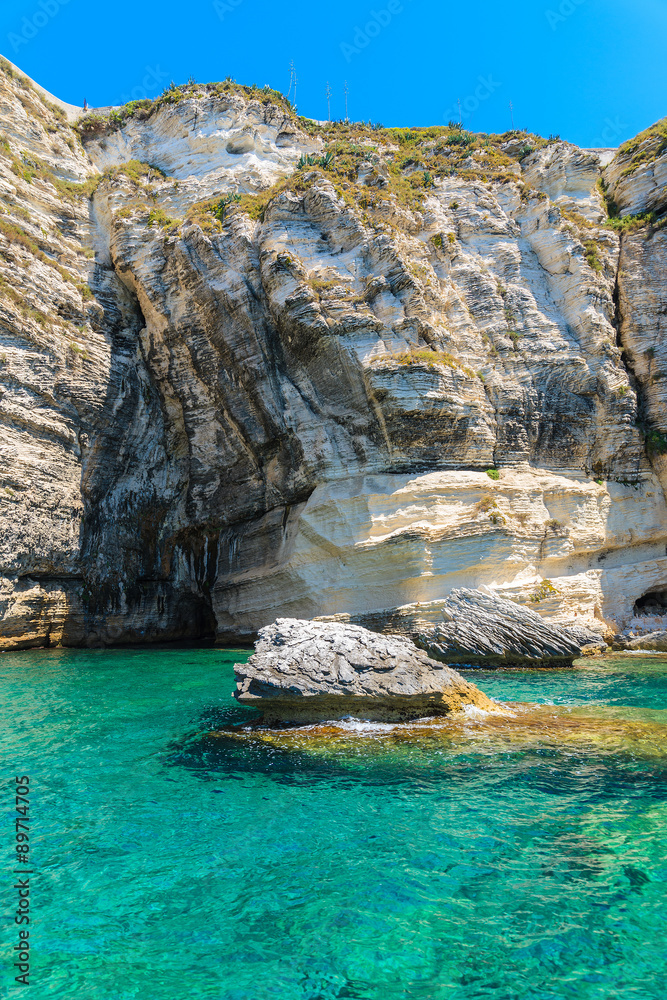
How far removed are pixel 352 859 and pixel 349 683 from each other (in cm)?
434

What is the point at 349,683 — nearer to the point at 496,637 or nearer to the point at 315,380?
the point at 496,637

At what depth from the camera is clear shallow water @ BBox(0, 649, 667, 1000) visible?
3.76 meters

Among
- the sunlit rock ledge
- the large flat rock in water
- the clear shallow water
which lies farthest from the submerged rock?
the clear shallow water

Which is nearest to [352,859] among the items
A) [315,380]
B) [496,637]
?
[496,637]

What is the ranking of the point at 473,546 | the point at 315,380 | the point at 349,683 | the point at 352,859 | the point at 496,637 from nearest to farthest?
the point at 352,859
the point at 349,683
the point at 496,637
the point at 473,546
the point at 315,380

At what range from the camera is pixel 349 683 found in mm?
9531

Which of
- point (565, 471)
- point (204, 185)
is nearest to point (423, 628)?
point (565, 471)

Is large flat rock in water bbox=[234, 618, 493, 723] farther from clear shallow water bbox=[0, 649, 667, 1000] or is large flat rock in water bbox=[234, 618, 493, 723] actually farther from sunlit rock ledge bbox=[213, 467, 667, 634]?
sunlit rock ledge bbox=[213, 467, 667, 634]

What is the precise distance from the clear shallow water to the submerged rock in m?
5.58

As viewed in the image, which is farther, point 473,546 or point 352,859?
point 473,546

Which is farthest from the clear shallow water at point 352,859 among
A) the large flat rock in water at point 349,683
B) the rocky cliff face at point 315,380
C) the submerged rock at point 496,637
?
the rocky cliff face at point 315,380

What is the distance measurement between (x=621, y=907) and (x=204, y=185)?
1112 inches

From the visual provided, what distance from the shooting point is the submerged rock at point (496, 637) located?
607 inches

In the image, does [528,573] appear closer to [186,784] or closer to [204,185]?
[186,784]
